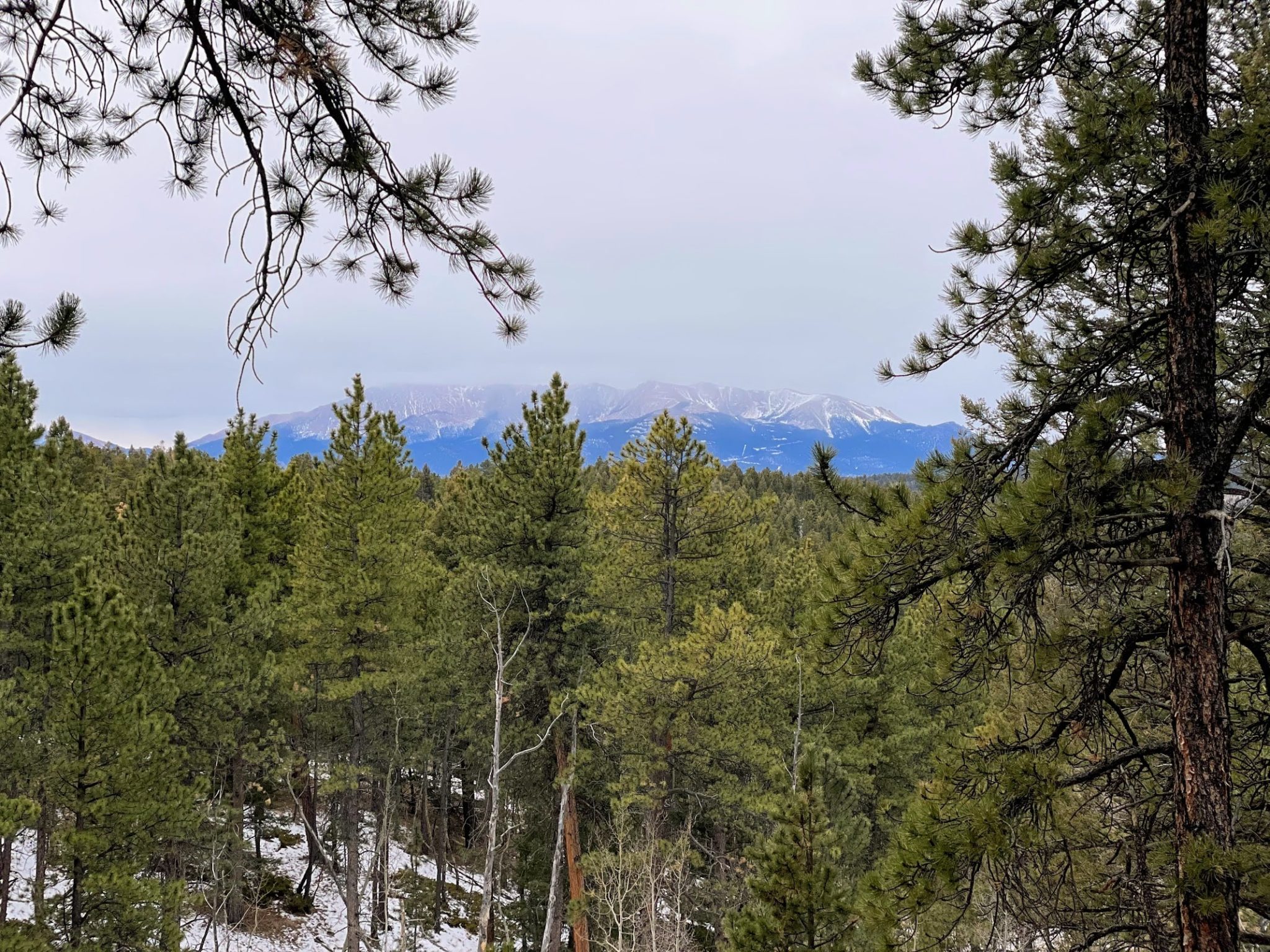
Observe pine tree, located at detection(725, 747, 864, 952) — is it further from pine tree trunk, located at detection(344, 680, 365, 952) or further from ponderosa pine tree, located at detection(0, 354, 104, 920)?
ponderosa pine tree, located at detection(0, 354, 104, 920)

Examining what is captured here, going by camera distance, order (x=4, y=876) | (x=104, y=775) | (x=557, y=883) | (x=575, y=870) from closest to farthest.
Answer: (x=104, y=775), (x=557, y=883), (x=4, y=876), (x=575, y=870)

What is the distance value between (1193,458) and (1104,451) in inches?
17.4

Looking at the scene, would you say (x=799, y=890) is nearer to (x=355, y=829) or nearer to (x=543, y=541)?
(x=543, y=541)

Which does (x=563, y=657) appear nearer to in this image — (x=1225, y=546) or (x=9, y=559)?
(x=9, y=559)

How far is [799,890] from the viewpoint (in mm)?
6102

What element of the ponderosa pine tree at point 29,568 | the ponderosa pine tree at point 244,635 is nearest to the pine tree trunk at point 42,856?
the ponderosa pine tree at point 29,568

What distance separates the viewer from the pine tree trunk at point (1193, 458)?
10.3ft

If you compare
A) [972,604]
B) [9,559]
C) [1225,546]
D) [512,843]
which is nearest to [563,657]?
[512,843]

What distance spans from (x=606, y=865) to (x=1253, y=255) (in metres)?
12.0

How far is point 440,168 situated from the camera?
2359mm

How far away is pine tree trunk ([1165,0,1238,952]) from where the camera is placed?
315 centimetres

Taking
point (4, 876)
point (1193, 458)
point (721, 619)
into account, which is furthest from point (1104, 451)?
point (4, 876)

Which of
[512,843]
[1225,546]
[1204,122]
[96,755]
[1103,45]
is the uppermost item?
[1103,45]

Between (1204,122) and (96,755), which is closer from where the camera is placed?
(1204,122)
